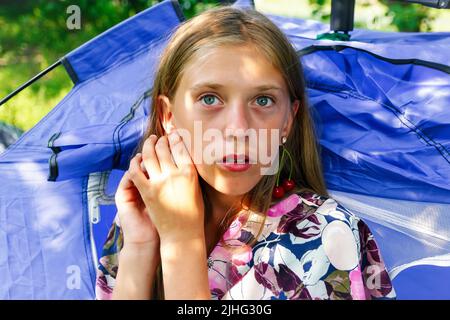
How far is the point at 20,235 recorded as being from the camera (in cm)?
150

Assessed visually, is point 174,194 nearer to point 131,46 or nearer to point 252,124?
point 252,124

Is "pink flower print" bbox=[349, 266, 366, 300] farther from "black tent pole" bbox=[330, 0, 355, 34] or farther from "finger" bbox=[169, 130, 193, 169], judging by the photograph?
"black tent pole" bbox=[330, 0, 355, 34]

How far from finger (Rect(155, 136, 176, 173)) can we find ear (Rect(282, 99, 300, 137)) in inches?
8.0

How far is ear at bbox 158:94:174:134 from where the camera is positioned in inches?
47.0

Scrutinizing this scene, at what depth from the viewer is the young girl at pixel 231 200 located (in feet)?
3.30

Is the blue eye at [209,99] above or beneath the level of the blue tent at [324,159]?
above

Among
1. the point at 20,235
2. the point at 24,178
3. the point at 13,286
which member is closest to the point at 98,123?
the point at 24,178

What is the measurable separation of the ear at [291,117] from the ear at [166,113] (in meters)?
0.21

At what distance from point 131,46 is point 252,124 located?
878 mm

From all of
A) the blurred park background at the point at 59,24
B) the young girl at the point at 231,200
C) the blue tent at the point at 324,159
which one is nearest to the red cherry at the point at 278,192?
the young girl at the point at 231,200

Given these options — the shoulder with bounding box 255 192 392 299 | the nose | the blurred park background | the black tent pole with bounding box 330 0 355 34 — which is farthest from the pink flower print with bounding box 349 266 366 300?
the blurred park background

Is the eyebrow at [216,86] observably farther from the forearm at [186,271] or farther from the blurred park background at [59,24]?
the blurred park background at [59,24]
